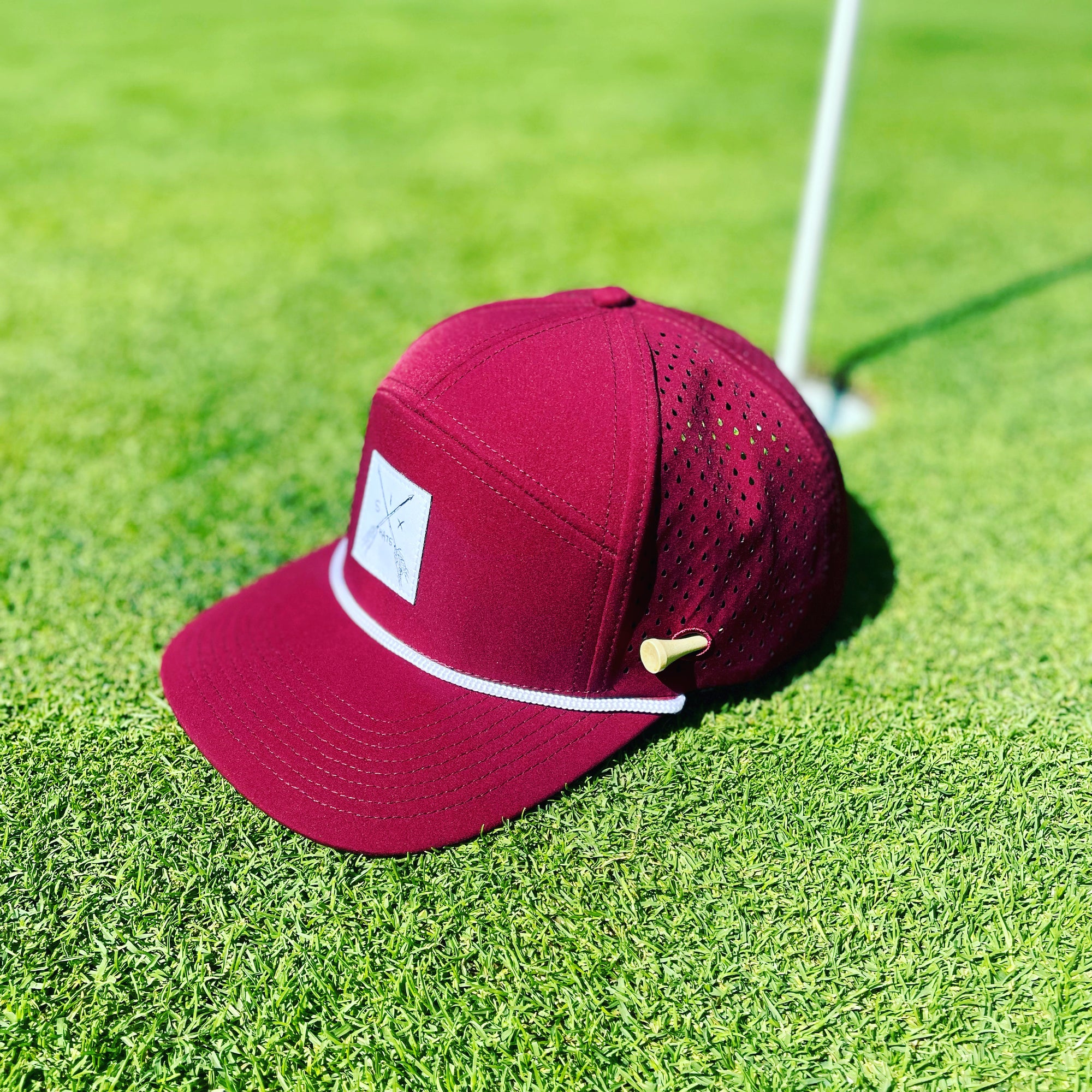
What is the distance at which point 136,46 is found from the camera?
7.23 meters

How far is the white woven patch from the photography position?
1598 mm

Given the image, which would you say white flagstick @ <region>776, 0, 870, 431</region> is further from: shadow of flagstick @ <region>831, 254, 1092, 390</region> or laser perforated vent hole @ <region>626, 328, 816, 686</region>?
laser perforated vent hole @ <region>626, 328, 816, 686</region>

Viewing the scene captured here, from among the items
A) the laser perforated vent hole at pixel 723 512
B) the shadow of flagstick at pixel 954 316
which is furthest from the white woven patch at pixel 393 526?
the shadow of flagstick at pixel 954 316

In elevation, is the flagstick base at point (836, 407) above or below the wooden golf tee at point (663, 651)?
below

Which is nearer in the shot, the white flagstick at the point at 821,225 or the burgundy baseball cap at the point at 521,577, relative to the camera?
the burgundy baseball cap at the point at 521,577

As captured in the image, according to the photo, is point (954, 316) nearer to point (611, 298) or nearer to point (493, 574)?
point (611, 298)

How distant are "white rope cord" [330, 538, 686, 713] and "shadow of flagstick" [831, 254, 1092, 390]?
1932mm

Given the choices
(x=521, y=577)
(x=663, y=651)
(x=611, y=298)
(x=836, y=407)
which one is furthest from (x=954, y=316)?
(x=521, y=577)

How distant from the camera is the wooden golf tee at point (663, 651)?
1564mm

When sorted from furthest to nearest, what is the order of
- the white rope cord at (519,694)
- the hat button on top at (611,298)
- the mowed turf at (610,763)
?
1. the hat button on top at (611,298)
2. the white rope cord at (519,694)
3. the mowed turf at (610,763)

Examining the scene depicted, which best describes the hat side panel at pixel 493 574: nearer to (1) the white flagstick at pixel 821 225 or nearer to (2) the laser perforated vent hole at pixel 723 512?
(2) the laser perforated vent hole at pixel 723 512

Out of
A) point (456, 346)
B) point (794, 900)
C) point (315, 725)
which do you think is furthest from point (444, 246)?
point (794, 900)

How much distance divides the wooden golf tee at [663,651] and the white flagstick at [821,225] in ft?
5.06

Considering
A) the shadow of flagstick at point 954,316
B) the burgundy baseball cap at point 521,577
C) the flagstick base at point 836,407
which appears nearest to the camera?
the burgundy baseball cap at point 521,577
